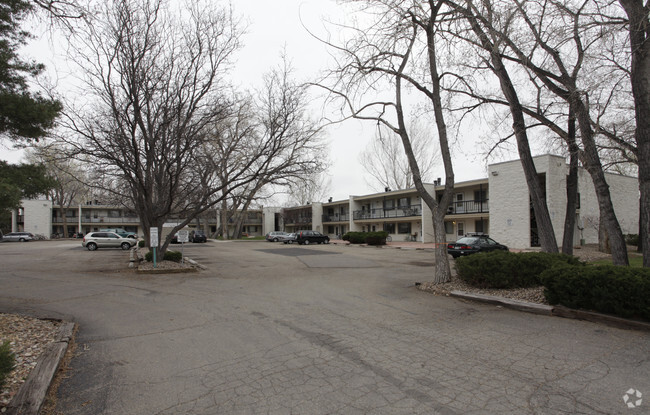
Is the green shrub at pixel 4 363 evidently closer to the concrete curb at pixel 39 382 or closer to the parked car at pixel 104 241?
the concrete curb at pixel 39 382

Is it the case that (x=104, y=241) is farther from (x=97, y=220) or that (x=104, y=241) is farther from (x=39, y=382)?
(x=97, y=220)

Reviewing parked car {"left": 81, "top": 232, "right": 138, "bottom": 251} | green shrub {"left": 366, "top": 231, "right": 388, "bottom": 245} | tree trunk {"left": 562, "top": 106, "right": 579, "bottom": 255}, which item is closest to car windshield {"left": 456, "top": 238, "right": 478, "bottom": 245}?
tree trunk {"left": 562, "top": 106, "right": 579, "bottom": 255}

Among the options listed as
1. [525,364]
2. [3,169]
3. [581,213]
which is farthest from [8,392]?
[581,213]

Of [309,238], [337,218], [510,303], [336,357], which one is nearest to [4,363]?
[336,357]

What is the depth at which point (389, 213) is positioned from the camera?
41906 millimetres

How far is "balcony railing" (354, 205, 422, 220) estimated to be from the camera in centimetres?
3831

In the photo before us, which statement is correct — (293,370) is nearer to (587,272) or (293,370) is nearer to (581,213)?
(587,272)

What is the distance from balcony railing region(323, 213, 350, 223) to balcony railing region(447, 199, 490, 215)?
61.2 feet

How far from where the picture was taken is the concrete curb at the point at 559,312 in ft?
18.4

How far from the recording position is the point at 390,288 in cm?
988

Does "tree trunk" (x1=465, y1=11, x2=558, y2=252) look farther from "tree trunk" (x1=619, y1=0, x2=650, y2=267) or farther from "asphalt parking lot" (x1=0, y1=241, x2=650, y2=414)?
"asphalt parking lot" (x1=0, y1=241, x2=650, y2=414)

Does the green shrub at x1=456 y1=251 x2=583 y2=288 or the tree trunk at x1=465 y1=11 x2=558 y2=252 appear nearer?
the green shrub at x1=456 y1=251 x2=583 y2=288

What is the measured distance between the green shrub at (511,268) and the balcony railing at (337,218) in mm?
41234

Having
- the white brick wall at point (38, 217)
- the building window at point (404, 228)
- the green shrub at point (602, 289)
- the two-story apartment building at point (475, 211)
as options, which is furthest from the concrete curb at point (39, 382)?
the white brick wall at point (38, 217)
